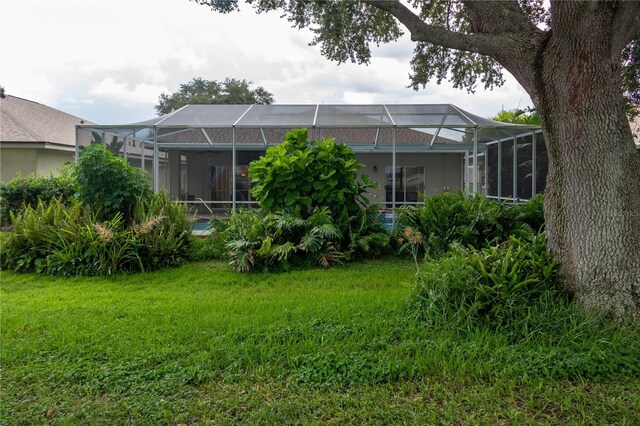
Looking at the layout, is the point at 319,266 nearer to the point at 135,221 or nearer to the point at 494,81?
the point at 135,221

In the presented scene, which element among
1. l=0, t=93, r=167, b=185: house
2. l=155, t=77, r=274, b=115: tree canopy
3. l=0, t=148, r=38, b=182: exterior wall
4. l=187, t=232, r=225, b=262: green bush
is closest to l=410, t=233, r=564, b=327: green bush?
l=187, t=232, r=225, b=262: green bush

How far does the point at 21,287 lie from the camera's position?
19.8ft

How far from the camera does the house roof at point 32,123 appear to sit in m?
14.2

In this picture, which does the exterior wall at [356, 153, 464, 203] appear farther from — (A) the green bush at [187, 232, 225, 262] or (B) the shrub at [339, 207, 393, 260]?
(A) the green bush at [187, 232, 225, 262]

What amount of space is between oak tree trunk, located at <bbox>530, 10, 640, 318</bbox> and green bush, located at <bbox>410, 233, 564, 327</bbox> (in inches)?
11.9

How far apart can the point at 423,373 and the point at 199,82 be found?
30566mm

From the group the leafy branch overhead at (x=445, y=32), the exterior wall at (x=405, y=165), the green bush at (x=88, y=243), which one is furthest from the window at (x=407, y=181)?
the green bush at (x=88, y=243)

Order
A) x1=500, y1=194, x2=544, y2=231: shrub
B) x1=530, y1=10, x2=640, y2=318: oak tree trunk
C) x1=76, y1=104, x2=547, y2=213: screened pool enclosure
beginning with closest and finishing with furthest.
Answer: x1=530, y1=10, x2=640, y2=318: oak tree trunk < x1=500, y1=194, x2=544, y2=231: shrub < x1=76, y1=104, x2=547, y2=213: screened pool enclosure

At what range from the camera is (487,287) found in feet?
12.9

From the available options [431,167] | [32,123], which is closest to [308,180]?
[431,167]

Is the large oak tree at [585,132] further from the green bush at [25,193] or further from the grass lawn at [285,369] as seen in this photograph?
the green bush at [25,193]

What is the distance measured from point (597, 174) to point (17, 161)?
638 inches

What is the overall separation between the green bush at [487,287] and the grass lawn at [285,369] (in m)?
0.26

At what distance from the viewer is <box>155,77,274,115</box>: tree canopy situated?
2803cm
